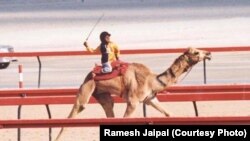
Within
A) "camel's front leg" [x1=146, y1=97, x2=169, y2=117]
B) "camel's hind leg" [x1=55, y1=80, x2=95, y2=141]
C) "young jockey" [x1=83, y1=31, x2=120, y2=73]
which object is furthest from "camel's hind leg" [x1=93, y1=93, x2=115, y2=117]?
"camel's front leg" [x1=146, y1=97, x2=169, y2=117]

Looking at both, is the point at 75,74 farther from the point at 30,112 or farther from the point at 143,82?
Answer: the point at 143,82

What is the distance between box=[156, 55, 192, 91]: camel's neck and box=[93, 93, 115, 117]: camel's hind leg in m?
0.58

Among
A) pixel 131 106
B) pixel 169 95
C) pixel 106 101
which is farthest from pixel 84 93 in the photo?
pixel 169 95

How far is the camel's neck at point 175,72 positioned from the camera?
11930 mm

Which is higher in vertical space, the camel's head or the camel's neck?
the camel's head

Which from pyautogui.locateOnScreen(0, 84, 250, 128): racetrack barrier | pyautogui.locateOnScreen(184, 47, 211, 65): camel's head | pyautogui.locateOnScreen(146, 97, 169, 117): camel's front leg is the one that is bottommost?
pyautogui.locateOnScreen(146, 97, 169, 117): camel's front leg

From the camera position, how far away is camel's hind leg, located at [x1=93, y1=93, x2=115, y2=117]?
1196 centimetres

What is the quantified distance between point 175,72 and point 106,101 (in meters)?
0.82

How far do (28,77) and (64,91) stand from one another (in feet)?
45.3

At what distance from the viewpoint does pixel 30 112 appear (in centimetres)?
1784

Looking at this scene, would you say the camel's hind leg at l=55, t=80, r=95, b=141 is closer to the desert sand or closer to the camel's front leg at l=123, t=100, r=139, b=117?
the camel's front leg at l=123, t=100, r=139, b=117

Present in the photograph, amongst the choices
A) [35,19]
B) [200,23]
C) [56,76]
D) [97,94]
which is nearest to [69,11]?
A: [35,19]

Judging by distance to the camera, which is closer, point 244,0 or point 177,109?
point 177,109

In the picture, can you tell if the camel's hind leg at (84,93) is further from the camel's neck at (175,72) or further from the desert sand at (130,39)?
the desert sand at (130,39)
